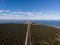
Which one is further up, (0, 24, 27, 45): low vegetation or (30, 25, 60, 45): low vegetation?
(30, 25, 60, 45): low vegetation

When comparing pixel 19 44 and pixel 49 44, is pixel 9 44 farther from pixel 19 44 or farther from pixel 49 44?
pixel 49 44

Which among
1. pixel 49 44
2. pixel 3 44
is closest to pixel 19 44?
pixel 3 44

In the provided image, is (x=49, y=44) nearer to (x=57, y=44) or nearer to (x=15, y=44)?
(x=57, y=44)

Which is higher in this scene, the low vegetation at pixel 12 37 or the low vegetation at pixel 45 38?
the low vegetation at pixel 45 38

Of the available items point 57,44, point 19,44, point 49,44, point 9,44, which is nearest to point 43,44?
point 49,44

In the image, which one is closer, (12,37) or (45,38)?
(45,38)

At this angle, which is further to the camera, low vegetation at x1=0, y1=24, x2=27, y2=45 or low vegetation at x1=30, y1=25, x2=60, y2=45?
low vegetation at x1=0, y1=24, x2=27, y2=45

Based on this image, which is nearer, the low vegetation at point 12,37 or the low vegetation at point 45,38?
the low vegetation at point 45,38
